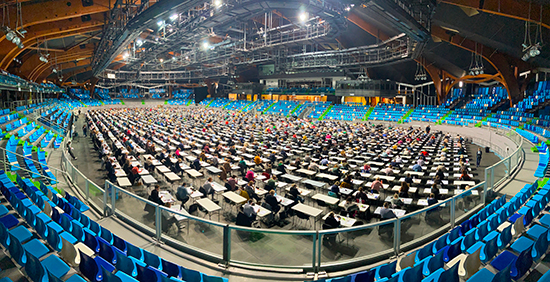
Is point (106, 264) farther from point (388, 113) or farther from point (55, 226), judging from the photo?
point (388, 113)

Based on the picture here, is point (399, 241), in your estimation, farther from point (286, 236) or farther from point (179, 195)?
point (179, 195)

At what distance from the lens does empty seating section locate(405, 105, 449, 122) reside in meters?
36.4

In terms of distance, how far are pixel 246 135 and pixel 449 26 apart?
1778 centimetres

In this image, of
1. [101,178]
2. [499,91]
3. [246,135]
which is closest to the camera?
[101,178]

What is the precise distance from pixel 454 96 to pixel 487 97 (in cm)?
551

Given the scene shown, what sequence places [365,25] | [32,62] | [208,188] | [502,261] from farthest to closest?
[32,62] < [365,25] < [208,188] < [502,261]

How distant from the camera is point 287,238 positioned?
6.27m

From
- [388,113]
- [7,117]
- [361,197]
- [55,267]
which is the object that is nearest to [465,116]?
[388,113]

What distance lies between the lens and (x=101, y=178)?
14.5 metres

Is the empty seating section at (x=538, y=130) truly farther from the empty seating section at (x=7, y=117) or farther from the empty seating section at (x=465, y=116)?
the empty seating section at (x=7, y=117)

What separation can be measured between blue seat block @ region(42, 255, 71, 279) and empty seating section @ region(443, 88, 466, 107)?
46.9m

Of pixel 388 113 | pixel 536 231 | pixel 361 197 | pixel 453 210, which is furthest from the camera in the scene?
pixel 388 113

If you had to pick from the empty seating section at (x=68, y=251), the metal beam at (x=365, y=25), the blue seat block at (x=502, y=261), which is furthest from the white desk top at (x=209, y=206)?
the metal beam at (x=365, y=25)

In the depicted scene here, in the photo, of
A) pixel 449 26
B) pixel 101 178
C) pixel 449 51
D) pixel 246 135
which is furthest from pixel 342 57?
pixel 101 178
